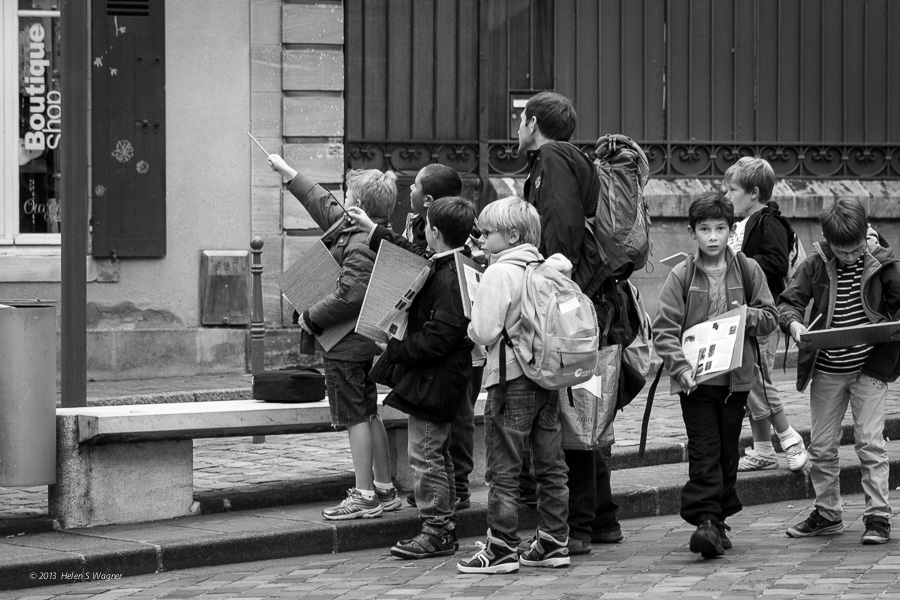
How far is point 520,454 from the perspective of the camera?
5840mm

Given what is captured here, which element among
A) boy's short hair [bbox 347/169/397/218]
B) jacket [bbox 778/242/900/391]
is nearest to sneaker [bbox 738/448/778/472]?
jacket [bbox 778/242/900/391]

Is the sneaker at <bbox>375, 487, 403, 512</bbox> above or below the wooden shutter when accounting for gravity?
below

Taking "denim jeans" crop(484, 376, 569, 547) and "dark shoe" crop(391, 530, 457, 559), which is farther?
"dark shoe" crop(391, 530, 457, 559)

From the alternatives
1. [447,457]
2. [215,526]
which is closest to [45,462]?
[215,526]

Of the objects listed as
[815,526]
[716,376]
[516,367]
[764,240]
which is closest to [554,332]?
[516,367]

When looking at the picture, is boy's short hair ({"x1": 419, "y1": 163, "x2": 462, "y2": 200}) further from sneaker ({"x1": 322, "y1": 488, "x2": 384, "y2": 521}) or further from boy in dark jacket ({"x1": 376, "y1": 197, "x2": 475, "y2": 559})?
sneaker ({"x1": 322, "y1": 488, "x2": 384, "y2": 521})

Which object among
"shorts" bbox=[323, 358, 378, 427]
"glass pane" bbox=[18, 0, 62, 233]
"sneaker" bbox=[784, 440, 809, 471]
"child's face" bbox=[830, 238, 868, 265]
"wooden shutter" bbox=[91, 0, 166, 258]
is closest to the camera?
"child's face" bbox=[830, 238, 868, 265]

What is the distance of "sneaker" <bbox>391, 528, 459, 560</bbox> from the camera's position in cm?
609

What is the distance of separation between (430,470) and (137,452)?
4.71ft

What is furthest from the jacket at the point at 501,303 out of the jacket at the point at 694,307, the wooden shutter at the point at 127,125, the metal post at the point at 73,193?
the wooden shutter at the point at 127,125

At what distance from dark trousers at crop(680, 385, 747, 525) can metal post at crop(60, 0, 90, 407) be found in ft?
9.75

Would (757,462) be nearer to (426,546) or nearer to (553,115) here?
(426,546)

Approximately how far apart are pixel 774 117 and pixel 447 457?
797 centimetres

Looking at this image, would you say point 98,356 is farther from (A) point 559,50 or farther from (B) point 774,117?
(B) point 774,117
